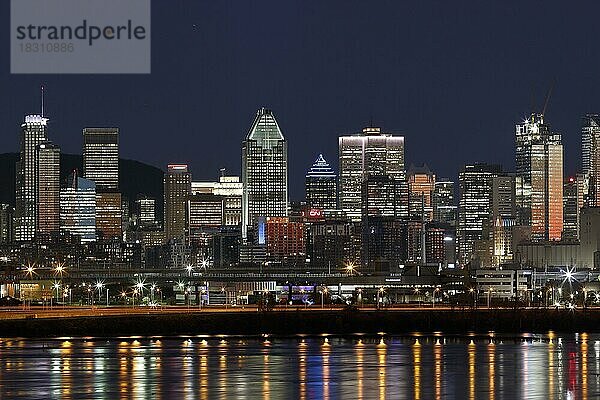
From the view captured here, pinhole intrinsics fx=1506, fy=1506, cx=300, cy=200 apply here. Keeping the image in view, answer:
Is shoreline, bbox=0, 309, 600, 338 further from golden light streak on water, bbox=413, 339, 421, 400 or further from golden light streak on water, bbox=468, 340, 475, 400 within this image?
golden light streak on water, bbox=468, 340, 475, 400

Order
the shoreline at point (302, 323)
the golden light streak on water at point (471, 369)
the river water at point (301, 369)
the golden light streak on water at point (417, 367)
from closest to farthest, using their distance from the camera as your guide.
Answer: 1. the golden light streak on water at point (471, 369)
2. the river water at point (301, 369)
3. the golden light streak on water at point (417, 367)
4. the shoreline at point (302, 323)

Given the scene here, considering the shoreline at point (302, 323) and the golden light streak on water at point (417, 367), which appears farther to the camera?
the shoreline at point (302, 323)

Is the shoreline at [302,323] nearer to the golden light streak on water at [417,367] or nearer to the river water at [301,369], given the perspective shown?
the river water at [301,369]

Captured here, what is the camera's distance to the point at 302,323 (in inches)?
4257

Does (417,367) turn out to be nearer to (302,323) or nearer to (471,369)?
(471,369)

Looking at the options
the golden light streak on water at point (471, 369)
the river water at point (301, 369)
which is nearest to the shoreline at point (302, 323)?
the river water at point (301, 369)

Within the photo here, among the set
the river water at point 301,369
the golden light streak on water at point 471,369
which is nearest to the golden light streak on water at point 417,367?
the river water at point 301,369

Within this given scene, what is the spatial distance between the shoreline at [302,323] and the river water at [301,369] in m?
9.35

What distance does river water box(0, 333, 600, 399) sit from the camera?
53188mm

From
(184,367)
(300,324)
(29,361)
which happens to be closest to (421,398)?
(184,367)

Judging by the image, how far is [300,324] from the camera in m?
108

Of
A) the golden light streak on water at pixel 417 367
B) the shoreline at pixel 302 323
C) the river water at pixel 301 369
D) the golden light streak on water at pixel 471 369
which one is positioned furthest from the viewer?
the shoreline at pixel 302 323

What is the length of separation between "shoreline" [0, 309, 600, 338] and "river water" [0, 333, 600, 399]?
9.35 m

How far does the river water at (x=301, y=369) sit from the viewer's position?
53188 mm
